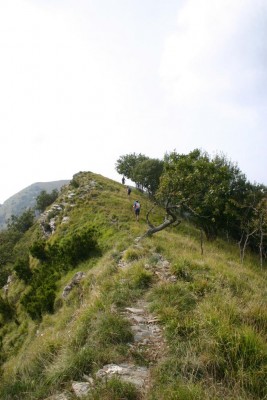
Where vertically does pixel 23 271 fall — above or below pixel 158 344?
below

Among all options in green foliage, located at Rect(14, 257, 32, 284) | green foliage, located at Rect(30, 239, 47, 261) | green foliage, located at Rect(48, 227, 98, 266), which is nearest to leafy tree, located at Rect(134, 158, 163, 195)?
green foliage, located at Rect(30, 239, 47, 261)

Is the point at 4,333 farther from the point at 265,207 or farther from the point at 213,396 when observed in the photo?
the point at 265,207

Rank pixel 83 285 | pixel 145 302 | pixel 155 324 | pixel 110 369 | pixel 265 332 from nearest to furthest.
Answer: pixel 110 369, pixel 265 332, pixel 155 324, pixel 145 302, pixel 83 285

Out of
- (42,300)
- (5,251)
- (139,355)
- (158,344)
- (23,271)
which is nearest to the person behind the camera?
(139,355)

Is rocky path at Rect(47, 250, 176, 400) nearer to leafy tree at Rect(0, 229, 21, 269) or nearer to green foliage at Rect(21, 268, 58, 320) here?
green foliage at Rect(21, 268, 58, 320)

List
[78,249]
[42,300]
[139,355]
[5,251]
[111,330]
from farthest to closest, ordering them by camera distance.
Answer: [5,251] < [78,249] < [42,300] < [111,330] < [139,355]

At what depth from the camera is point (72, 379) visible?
532 centimetres

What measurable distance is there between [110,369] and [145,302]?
3.04 m

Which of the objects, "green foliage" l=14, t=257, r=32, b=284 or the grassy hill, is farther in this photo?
"green foliage" l=14, t=257, r=32, b=284

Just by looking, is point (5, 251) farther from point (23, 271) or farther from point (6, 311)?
point (6, 311)

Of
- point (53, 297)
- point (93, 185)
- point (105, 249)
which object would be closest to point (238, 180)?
point (93, 185)

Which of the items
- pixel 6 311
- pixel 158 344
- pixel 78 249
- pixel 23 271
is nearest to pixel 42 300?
pixel 78 249

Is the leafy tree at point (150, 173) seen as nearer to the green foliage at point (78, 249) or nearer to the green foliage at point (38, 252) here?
the green foliage at point (38, 252)

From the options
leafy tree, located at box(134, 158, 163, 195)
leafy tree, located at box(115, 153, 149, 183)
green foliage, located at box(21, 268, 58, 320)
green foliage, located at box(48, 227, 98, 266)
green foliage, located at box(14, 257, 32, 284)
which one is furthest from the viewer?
leafy tree, located at box(115, 153, 149, 183)
